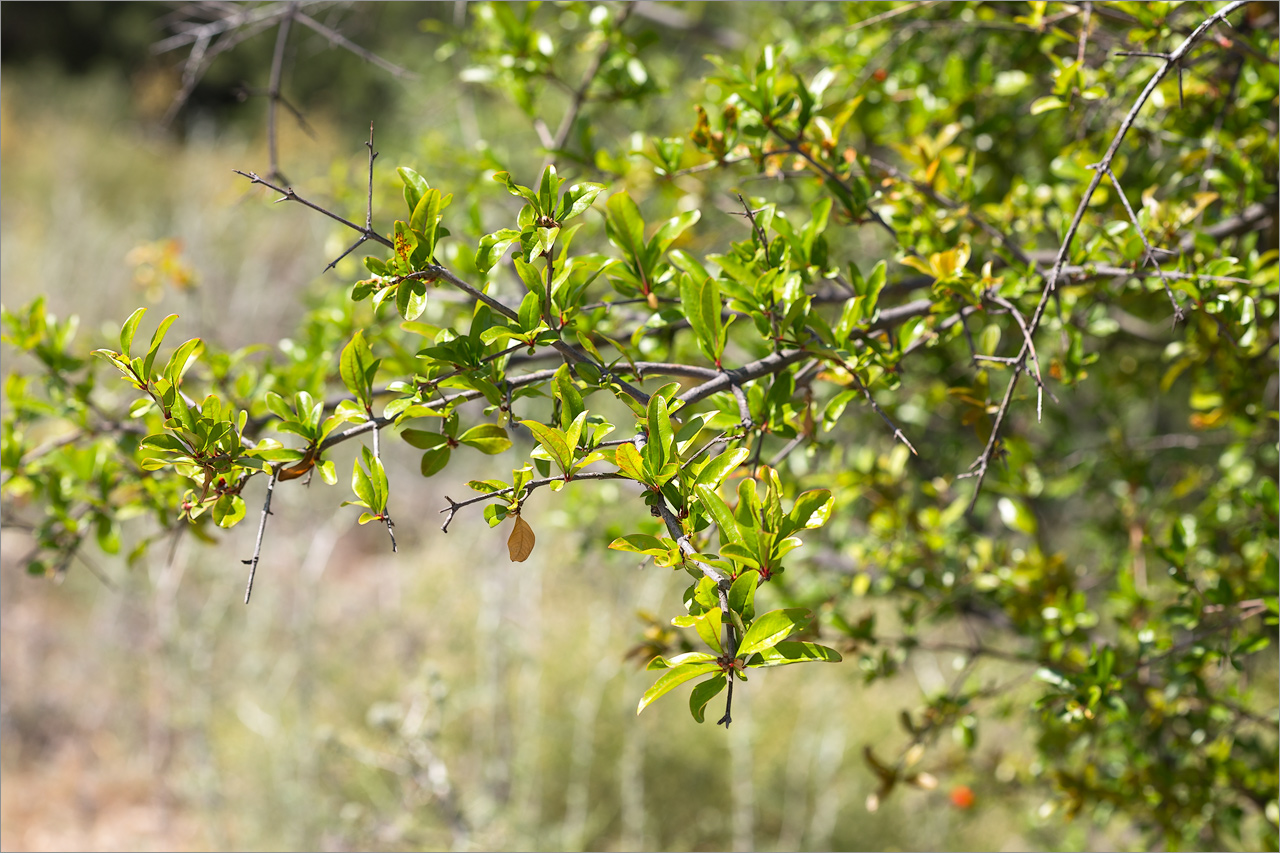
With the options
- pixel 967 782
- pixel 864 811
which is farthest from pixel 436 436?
pixel 864 811

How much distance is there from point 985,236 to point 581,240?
1093mm

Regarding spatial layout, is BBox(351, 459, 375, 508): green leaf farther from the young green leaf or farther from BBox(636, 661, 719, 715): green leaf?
BBox(636, 661, 719, 715): green leaf

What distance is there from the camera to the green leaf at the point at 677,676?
59cm

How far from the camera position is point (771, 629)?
62 centimetres

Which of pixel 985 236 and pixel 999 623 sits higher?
pixel 985 236

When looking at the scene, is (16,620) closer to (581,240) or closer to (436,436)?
(581,240)

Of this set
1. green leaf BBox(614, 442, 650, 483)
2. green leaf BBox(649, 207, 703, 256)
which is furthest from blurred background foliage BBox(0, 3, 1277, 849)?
green leaf BBox(614, 442, 650, 483)

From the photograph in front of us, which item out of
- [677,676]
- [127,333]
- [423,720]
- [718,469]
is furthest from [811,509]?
[423,720]

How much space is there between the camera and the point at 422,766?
1962 mm

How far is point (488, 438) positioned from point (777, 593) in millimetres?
948

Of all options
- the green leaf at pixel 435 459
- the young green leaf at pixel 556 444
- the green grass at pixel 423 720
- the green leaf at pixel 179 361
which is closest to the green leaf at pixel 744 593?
the young green leaf at pixel 556 444

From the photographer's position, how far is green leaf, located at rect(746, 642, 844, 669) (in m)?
0.60

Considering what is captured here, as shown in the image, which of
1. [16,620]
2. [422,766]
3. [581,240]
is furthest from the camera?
[16,620]

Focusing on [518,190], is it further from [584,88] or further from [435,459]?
[584,88]
